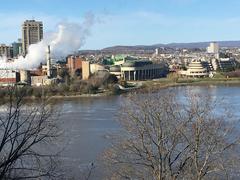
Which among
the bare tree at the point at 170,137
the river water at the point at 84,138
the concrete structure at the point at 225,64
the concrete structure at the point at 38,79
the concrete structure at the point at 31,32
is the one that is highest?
the concrete structure at the point at 31,32

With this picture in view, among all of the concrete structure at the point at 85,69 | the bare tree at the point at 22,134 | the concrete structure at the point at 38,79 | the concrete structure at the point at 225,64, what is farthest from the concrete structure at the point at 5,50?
the bare tree at the point at 22,134

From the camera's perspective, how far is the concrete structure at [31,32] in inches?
733

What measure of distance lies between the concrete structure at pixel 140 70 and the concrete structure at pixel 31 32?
489 cm

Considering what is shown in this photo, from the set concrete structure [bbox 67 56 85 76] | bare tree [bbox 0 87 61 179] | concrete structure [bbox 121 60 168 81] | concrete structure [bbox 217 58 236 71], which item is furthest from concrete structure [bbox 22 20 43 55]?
bare tree [bbox 0 87 61 179]

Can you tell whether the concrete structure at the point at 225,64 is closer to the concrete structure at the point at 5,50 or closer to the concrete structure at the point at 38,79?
the concrete structure at the point at 38,79

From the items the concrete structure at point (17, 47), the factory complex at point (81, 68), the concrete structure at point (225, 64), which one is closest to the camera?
the factory complex at point (81, 68)

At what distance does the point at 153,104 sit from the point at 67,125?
3856 mm

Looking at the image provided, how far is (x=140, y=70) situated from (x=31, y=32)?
5535 mm

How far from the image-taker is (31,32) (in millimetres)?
18688

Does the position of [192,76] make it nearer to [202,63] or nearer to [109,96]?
[202,63]

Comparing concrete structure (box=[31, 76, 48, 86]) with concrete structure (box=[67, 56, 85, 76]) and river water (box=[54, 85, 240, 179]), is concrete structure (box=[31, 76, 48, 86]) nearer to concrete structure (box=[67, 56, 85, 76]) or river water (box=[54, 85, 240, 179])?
concrete structure (box=[67, 56, 85, 76])

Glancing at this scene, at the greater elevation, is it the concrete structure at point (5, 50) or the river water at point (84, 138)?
the concrete structure at point (5, 50)

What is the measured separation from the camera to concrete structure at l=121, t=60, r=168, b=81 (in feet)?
47.9

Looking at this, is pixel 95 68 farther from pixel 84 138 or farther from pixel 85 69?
pixel 84 138
